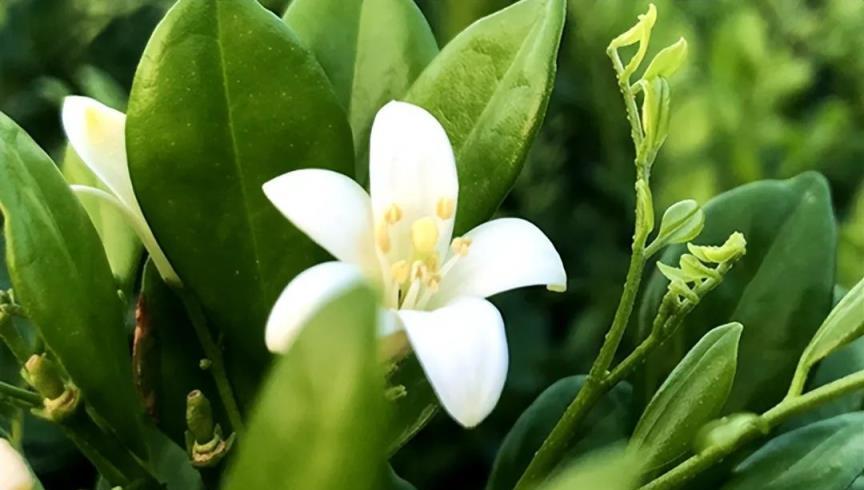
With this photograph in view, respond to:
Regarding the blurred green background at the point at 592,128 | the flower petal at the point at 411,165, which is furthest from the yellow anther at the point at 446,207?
the blurred green background at the point at 592,128

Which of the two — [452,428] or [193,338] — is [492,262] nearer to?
[193,338]

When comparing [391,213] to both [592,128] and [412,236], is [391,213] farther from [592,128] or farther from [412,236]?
[592,128]

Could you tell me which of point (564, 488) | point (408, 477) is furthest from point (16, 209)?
point (408, 477)

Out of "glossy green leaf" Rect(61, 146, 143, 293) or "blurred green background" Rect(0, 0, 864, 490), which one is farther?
"blurred green background" Rect(0, 0, 864, 490)

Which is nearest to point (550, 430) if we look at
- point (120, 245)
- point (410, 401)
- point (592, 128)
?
point (410, 401)

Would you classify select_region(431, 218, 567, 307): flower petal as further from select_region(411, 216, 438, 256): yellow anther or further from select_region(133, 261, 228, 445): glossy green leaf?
select_region(133, 261, 228, 445): glossy green leaf

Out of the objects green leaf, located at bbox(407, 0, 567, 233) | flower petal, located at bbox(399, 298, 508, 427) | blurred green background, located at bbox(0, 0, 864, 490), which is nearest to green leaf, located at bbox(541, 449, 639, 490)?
flower petal, located at bbox(399, 298, 508, 427)

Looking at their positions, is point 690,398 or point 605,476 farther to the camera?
point 690,398
